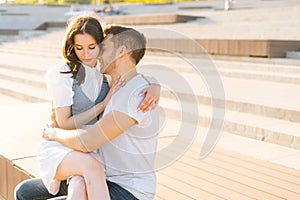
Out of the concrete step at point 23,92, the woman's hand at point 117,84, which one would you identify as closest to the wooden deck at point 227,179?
the woman's hand at point 117,84

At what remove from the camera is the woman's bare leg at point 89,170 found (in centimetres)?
212

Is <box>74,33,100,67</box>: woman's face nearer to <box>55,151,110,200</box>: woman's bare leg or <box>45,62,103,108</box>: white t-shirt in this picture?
<box>45,62,103,108</box>: white t-shirt

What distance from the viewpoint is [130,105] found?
2.10 meters

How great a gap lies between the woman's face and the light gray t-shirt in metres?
0.32

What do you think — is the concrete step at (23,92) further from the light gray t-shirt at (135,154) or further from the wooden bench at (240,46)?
the light gray t-shirt at (135,154)

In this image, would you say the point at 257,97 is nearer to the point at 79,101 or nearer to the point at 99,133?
the point at 79,101

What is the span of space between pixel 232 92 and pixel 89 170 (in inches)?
157

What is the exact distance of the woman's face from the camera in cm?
236

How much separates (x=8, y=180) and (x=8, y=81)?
22.7ft

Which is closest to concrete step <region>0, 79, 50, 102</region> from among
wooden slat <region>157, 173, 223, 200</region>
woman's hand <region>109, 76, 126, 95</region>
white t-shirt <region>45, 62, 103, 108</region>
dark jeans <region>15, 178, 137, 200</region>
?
wooden slat <region>157, 173, 223, 200</region>

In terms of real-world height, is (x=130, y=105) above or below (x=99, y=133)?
above

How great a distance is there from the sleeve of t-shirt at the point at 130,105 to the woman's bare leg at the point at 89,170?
0.28m

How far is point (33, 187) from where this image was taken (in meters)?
2.60

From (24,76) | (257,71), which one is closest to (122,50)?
(257,71)
